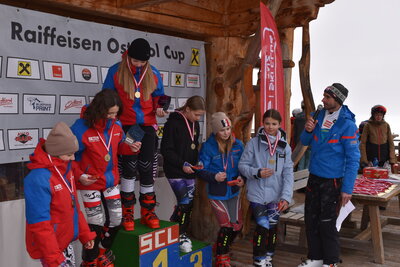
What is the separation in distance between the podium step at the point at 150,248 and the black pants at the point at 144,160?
0.44 metres

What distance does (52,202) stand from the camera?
2.80 metres

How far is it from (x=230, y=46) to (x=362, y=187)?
2304 mm

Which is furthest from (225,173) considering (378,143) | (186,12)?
(378,143)

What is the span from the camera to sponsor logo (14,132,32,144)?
3.95 m

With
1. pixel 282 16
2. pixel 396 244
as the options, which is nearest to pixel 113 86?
pixel 282 16

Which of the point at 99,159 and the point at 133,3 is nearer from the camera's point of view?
the point at 99,159

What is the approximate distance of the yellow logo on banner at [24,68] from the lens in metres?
3.89

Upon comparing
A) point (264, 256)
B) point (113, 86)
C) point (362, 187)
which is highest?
point (113, 86)

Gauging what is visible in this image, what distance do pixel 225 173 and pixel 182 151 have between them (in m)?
0.45

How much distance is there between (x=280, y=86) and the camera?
5109mm

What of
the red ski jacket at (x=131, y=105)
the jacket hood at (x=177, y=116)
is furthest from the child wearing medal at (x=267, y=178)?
the red ski jacket at (x=131, y=105)

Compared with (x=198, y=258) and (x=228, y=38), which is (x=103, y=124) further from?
(x=228, y=38)

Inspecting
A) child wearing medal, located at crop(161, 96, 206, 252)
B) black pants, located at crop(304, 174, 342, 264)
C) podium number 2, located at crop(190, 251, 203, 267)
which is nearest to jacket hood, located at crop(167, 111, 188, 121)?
child wearing medal, located at crop(161, 96, 206, 252)

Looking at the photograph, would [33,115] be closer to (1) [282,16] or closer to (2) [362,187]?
(1) [282,16]
